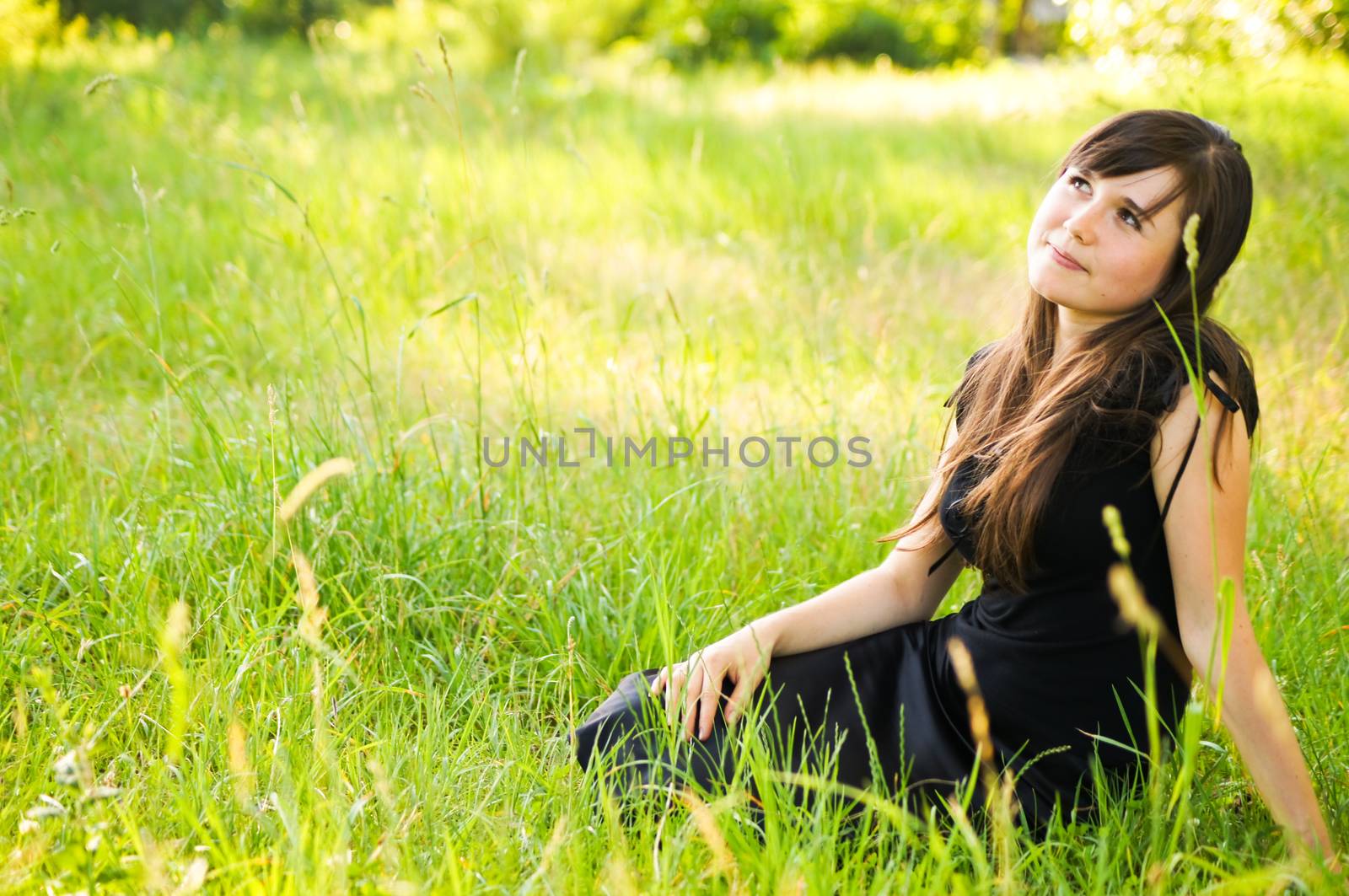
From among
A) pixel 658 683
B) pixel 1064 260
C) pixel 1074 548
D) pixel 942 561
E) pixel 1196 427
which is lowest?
pixel 658 683

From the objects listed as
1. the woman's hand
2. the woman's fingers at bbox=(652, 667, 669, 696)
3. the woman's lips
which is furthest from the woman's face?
the woman's fingers at bbox=(652, 667, 669, 696)

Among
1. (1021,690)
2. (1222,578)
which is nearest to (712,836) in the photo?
(1021,690)

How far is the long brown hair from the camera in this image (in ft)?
5.03

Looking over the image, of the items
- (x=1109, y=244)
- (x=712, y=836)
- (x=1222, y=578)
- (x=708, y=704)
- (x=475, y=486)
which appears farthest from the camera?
(x=475, y=486)

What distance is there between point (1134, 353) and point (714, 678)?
834 millimetres

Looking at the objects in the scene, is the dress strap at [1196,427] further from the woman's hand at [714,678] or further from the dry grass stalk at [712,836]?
the dry grass stalk at [712,836]

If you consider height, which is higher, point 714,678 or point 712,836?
point 712,836

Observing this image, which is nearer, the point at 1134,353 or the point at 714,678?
the point at 1134,353

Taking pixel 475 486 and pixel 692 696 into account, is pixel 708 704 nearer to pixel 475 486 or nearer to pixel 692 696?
pixel 692 696

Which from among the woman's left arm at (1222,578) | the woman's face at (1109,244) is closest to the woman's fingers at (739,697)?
the woman's left arm at (1222,578)

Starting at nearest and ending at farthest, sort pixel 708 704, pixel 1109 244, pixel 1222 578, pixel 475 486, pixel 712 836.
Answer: pixel 712 836 < pixel 1222 578 < pixel 1109 244 < pixel 708 704 < pixel 475 486

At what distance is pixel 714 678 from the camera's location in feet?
5.69

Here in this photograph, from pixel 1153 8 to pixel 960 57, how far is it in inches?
569

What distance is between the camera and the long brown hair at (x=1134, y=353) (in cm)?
153
